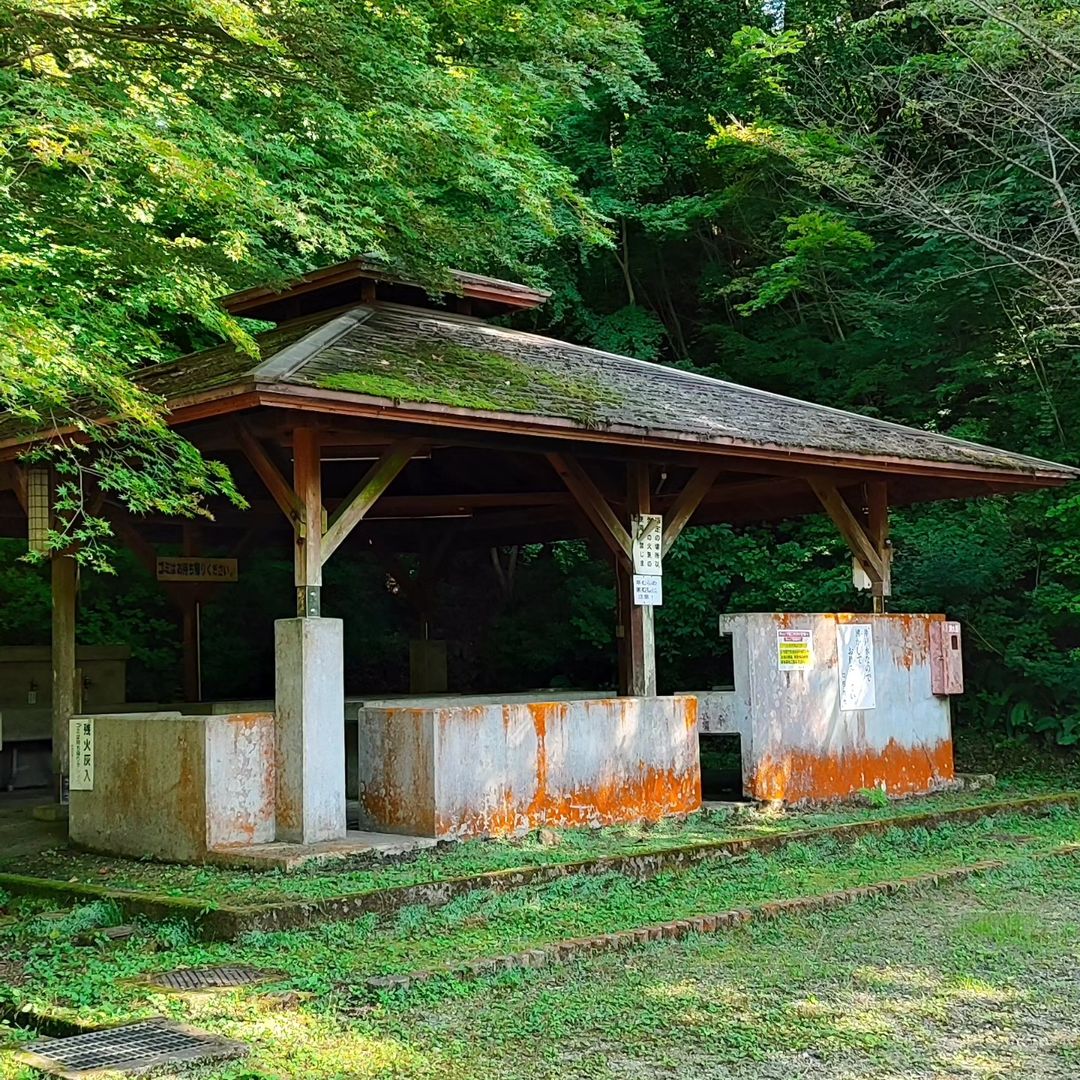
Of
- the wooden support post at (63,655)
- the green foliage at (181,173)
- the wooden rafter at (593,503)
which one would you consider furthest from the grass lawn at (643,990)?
the wooden support post at (63,655)

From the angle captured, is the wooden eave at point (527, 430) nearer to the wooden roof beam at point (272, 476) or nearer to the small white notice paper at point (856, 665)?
the wooden roof beam at point (272, 476)

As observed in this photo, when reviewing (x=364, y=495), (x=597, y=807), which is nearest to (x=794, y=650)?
(x=597, y=807)

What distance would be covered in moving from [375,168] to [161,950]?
19.3 ft

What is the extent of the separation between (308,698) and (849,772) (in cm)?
470

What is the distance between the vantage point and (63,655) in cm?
1027

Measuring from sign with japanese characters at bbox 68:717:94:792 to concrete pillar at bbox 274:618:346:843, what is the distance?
1.44 metres

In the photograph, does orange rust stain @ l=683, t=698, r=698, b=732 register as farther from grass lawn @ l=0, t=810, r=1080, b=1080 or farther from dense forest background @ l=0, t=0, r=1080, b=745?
dense forest background @ l=0, t=0, r=1080, b=745

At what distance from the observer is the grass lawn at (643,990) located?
4.31 m

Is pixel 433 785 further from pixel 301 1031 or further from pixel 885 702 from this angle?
pixel 885 702

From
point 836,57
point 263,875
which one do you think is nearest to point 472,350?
point 263,875

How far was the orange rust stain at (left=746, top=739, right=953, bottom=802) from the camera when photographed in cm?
983

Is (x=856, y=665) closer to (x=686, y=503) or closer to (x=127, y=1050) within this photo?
(x=686, y=503)

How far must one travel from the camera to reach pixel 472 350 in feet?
31.4

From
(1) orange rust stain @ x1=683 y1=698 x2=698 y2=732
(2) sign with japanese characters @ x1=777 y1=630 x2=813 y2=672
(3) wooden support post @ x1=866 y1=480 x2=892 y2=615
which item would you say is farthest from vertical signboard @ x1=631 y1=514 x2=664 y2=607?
(3) wooden support post @ x1=866 y1=480 x2=892 y2=615
